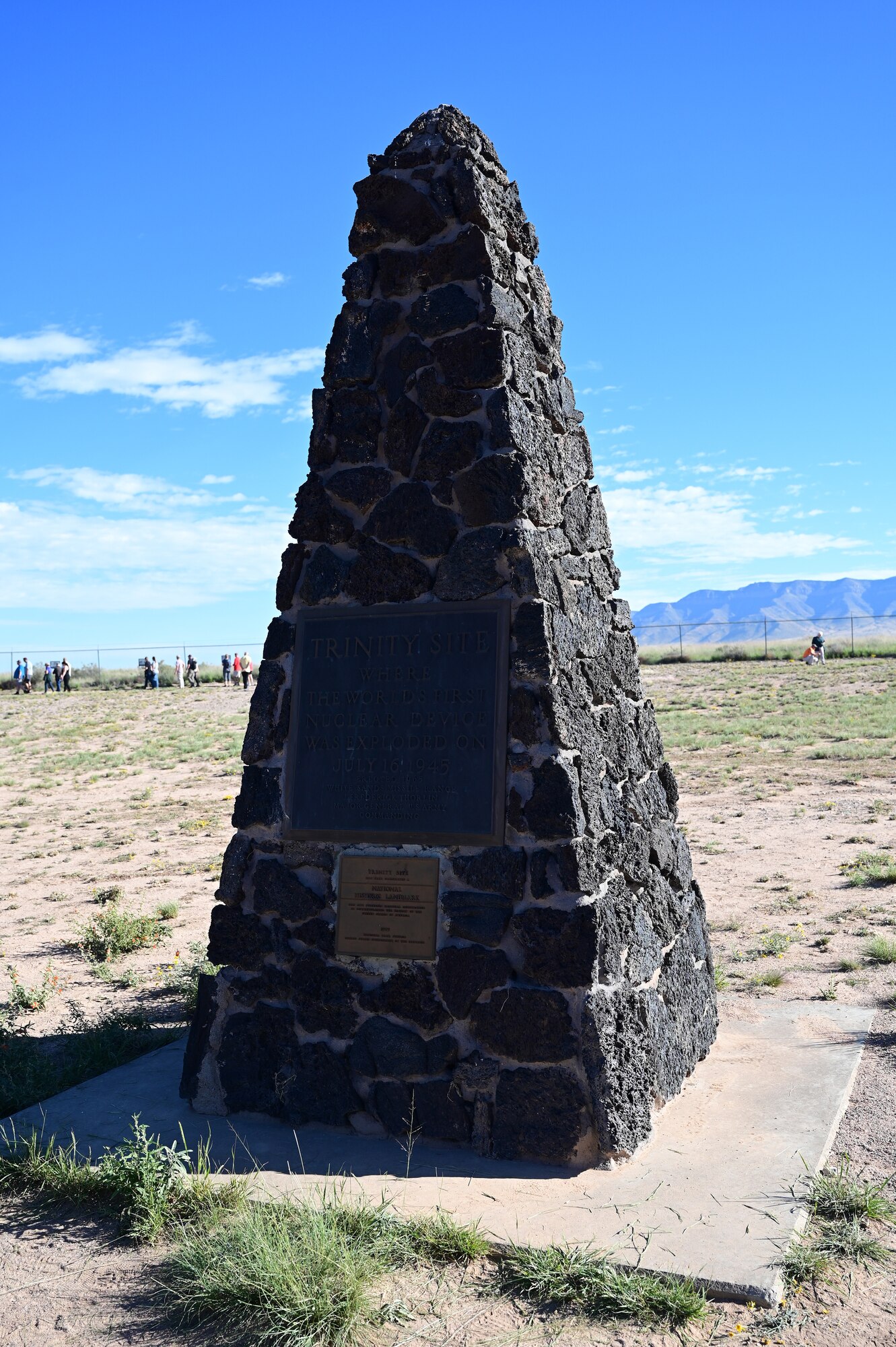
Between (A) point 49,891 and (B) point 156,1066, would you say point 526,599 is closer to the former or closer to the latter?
(B) point 156,1066

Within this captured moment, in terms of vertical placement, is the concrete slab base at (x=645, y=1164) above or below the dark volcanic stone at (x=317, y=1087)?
below

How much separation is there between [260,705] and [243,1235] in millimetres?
2378

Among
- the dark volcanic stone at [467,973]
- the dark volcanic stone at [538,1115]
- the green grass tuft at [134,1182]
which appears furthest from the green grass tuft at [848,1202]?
the green grass tuft at [134,1182]

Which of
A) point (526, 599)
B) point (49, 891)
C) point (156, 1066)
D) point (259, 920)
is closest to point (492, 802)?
point (526, 599)

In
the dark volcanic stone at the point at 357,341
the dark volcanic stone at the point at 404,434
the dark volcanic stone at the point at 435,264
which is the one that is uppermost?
the dark volcanic stone at the point at 435,264

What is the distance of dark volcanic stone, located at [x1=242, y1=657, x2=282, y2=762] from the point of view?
210 inches

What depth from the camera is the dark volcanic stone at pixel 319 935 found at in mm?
5020

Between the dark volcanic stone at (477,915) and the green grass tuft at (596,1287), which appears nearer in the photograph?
the green grass tuft at (596,1287)

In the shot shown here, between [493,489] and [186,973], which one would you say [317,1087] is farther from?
[186,973]

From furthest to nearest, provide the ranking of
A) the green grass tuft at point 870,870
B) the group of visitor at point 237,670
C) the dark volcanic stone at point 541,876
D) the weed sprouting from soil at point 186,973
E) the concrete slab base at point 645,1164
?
the group of visitor at point 237,670 < the green grass tuft at point 870,870 < the weed sprouting from soil at point 186,973 < the dark volcanic stone at point 541,876 < the concrete slab base at point 645,1164

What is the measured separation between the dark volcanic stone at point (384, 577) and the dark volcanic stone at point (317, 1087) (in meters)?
1.99

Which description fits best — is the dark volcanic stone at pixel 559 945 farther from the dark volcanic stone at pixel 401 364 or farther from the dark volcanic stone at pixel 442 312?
the dark volcanic stone at pixel 442 312

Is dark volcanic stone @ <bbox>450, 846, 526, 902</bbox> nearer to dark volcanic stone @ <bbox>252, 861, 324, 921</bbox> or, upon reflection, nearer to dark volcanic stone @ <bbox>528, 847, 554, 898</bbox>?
dark volcanic stone @ <bbox>528, 847, 554, 898</bbox>

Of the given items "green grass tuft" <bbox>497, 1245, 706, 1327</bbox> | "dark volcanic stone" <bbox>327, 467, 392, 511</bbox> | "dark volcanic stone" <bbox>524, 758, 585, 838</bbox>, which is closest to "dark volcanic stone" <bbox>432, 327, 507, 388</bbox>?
"dark volcanic stone" <bbox>327, 467, 392, 511</bbox>
